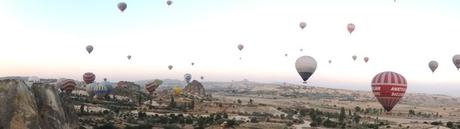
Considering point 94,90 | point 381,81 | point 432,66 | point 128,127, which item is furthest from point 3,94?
point 94,90

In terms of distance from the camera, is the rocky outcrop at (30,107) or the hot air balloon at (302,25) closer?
the rocky outcrop at (30,107)

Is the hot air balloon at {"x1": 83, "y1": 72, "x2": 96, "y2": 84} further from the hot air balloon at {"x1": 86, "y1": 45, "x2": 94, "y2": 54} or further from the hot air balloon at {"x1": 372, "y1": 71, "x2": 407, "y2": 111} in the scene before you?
the hot air balloon at {"x1": 372, "y1": 71, "x2": 407, "y2": 111}

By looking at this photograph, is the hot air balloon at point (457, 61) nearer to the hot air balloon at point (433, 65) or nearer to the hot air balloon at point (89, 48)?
the hot air balloon at point (433, 65)

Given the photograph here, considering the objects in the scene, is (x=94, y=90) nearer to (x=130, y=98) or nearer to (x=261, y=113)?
(x=130, y=98)

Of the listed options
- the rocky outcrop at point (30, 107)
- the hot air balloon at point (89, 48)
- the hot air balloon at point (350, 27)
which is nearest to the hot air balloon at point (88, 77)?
the hot air balloon at point (89, 48)

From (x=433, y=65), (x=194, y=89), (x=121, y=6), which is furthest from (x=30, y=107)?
(x=194, y=89)

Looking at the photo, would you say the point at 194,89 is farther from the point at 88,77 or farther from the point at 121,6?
the point at 121,6

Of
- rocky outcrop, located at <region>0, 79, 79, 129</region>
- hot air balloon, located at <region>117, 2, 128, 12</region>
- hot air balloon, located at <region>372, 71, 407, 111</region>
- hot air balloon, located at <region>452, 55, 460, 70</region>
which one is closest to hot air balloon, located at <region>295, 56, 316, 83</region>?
hot air balloon, located at <region>372, 71, 407, 111</region>
